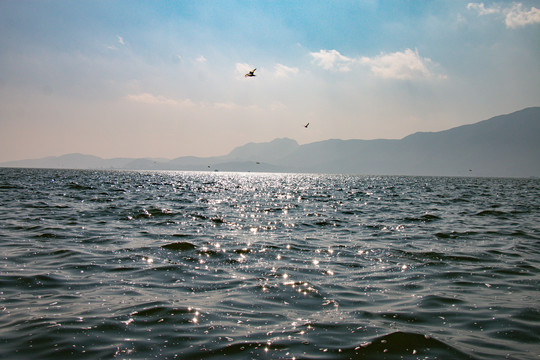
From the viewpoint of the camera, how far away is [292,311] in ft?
22.4

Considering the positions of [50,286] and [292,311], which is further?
[50,286]

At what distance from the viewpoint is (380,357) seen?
5.03m

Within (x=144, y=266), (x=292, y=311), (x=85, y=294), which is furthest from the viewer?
(x=144, y=266)

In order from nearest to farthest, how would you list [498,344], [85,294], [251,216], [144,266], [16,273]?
[498,344] < [85,294] < [16,273] < [144,266] < [251,216]

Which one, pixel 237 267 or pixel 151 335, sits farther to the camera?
pixel 237 267

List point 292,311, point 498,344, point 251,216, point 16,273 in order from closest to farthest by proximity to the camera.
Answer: point 498,344 → point 292,311 → point 16,273 → point 251,216

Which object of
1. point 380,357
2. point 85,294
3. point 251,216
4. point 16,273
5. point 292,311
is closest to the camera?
point 380,357

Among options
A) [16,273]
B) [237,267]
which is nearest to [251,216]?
[237,267]

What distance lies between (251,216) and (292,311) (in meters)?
15.9

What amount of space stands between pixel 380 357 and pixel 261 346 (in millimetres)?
1622

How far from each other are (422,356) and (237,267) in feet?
19.7

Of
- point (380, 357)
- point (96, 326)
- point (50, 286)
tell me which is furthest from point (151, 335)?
point (50, 286)

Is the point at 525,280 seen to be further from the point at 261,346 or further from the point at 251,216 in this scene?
the point at 251,216

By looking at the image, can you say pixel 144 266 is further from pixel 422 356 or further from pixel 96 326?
pixel 422 356
